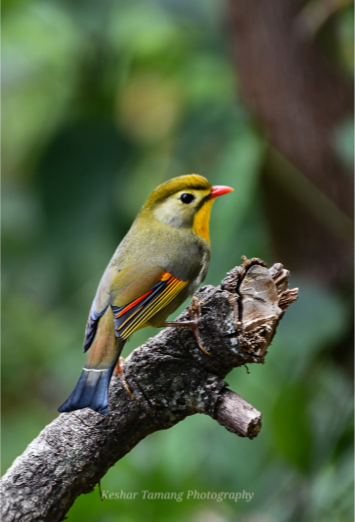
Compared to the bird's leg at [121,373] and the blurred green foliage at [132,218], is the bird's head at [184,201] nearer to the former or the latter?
the blurred green foliage at [132,218]

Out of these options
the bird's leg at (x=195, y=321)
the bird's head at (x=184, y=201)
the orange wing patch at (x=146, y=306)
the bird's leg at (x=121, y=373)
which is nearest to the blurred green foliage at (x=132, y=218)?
the bird's head at (x=184, y=201)

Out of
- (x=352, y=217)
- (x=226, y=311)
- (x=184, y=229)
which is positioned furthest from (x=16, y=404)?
(x=226, y=311)

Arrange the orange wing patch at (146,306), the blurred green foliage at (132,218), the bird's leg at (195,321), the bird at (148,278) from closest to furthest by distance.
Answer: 1. the bird's leg at (195,321)
2. the bird at (148,278)
3. the orange wing patch at (146,306)
4. the blurred green foliage at (132,218)

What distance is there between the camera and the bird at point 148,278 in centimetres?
248

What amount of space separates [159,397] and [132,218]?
232cm

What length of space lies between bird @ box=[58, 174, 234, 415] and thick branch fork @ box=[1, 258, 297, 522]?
0.07 m

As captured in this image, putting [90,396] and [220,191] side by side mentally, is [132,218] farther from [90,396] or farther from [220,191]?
[90,396]

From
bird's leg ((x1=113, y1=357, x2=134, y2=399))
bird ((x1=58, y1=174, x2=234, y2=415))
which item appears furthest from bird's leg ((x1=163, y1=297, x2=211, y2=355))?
bird's leg ((x1=113, y1=357, x2=134, y2=399))

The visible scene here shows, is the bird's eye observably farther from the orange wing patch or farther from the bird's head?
the orange wing patch

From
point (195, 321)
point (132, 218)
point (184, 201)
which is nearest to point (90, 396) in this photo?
point (195, 321)

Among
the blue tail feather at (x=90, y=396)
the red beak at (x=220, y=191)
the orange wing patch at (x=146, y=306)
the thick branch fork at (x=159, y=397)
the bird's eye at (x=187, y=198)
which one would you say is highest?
the bird's eye at (x=187, y=198)

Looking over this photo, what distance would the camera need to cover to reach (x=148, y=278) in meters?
2.94

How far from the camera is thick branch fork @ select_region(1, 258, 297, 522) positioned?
2221mm

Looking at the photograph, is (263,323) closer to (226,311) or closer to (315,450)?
(226,311)
